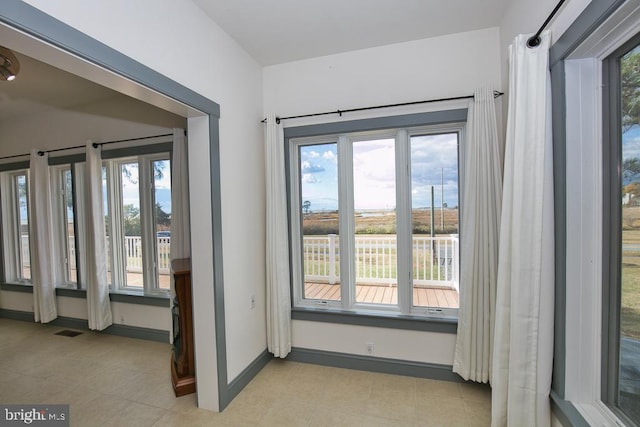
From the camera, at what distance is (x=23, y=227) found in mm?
4180

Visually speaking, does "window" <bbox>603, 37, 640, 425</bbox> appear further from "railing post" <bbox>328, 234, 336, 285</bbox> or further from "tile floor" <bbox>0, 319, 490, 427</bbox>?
"railing post" <bbox>328, 234, 336, 285</bbox>

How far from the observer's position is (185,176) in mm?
2674

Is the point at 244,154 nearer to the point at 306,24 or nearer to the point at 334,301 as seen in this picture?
the point at 306,24

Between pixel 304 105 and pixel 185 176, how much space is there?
1335 millimetres

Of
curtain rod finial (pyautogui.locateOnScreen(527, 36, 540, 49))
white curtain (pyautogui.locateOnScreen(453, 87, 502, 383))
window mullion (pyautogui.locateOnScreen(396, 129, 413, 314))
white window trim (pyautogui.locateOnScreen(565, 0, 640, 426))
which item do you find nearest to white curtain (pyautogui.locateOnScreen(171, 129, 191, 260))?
window mullion (pyautogui.locateOnScreen(396, 129, 413, 314))

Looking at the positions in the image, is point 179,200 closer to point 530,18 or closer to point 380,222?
point 380,222

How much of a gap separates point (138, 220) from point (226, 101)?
2.15 metres

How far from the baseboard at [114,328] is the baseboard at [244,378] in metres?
1.39

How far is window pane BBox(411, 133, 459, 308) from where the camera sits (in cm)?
244

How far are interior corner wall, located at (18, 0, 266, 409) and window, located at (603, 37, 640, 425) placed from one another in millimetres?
2269

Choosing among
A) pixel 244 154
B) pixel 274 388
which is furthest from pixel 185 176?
pixel 274 388

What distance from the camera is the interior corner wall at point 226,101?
1.39 m

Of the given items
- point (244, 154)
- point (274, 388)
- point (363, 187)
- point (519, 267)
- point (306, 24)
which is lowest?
point (274, 388)

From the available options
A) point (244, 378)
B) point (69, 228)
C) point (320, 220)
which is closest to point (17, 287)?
point (69, 228)
